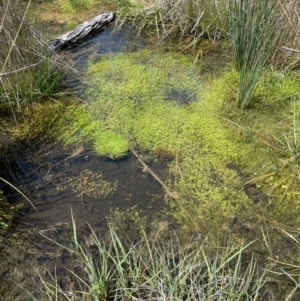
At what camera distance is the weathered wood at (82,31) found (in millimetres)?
2637

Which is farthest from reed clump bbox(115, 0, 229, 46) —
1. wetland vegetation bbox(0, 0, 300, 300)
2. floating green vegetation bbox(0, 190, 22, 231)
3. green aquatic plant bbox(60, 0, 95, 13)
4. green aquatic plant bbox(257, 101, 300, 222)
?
floating green vegetation bbox(0, 190, 22, 231)

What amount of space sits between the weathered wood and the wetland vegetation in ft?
0.80

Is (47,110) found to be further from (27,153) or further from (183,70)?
(183,70)

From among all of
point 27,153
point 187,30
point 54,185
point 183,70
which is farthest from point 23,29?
point 187,30

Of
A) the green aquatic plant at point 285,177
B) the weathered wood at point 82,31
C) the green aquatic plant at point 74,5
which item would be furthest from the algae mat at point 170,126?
the green aquatic plant at point 74,5

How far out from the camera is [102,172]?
6.25ft

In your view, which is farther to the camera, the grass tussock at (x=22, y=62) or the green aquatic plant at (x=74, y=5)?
the green aquatic plant at (x=74, y=5)

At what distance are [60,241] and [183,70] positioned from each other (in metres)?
1.42

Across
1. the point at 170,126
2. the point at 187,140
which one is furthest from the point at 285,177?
the point at 170,126

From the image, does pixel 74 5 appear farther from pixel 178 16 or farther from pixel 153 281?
pixel 153 281

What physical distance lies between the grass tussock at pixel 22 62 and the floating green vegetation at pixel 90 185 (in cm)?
55

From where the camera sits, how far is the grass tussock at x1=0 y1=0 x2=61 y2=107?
6.53 ft

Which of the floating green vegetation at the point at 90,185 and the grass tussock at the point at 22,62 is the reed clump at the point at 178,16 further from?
the floating green vegetation at the point at 90,185

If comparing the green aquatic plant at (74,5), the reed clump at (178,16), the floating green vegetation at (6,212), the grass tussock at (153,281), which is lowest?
the grass tussock at (153,281)
